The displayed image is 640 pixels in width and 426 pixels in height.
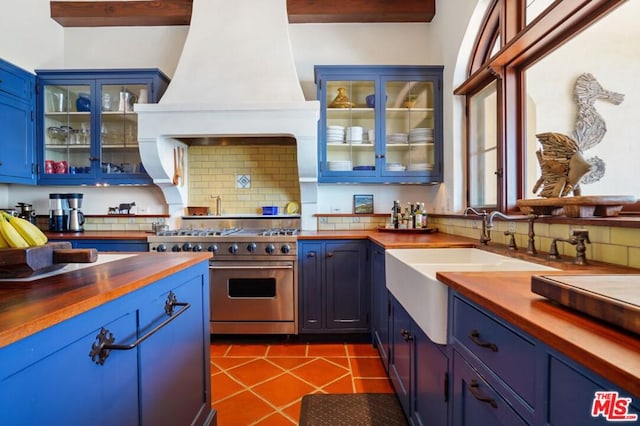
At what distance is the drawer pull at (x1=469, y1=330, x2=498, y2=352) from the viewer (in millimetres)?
862

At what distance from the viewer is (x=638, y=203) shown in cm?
135

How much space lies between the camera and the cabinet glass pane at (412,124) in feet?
10.2

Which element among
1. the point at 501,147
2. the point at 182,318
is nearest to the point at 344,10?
the point at 501,147

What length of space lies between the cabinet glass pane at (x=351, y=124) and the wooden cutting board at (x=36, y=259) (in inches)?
90.4

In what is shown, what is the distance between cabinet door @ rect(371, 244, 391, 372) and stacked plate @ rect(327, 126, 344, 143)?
3.61ft

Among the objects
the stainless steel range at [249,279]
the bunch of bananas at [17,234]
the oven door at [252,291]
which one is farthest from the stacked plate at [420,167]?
the bunch of bananas at [17,234]

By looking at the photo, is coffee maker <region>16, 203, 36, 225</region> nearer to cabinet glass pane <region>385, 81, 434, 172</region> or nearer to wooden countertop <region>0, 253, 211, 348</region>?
wooden countertop <region>0, 253, 211, 348</region>

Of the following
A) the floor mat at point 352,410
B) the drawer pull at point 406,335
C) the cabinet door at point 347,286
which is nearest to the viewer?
the drawer pull at point 406,335

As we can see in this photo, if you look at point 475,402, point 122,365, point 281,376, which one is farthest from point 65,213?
point 475,402

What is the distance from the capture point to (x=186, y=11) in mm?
3314

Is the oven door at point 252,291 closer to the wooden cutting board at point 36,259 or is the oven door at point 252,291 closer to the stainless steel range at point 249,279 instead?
the stainless steel range at point 249,279

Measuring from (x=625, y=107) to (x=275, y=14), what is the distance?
279cm

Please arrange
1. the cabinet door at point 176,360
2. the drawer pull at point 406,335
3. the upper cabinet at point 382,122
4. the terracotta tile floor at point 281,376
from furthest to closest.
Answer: the upper cabinet at point 382,122 < the terracotta tile floor at point 281,376 < the drawer pull at point 406,335 < the cabinet door at point 176,360

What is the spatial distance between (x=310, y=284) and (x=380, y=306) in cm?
66
